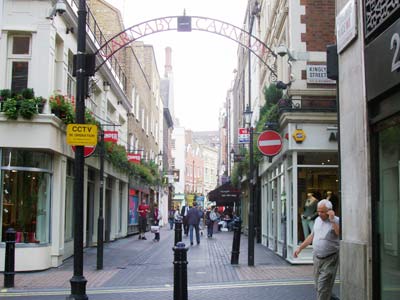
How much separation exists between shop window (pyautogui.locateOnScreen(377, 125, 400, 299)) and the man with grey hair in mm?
1223

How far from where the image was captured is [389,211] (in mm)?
6938

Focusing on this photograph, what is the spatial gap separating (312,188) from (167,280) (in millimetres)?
5067

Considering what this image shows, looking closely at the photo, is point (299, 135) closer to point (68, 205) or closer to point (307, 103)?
point (307, 103)

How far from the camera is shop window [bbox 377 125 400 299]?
673cm

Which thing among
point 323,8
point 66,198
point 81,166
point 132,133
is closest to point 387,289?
point 81,166

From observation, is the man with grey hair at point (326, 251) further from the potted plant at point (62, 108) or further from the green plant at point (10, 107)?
the potted plant at point (62, 108)

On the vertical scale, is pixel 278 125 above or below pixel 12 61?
below

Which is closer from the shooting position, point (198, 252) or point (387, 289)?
point (387, 289)

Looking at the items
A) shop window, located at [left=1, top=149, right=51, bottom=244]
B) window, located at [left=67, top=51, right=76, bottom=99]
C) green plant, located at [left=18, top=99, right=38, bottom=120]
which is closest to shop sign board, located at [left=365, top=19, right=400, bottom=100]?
green plant, located at [left=18, top=99, right=38, bottom=120]

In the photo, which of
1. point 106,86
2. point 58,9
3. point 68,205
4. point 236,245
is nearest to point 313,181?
point 236,245

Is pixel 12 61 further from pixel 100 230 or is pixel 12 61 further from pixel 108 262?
pixel 108 262

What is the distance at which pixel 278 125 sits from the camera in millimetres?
16328

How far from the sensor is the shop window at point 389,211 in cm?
673

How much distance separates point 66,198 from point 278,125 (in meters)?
6.68
